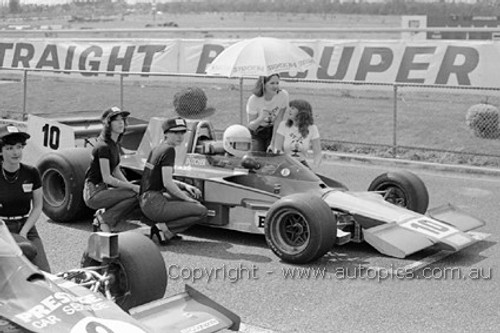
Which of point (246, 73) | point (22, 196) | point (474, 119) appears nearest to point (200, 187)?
point (246, 73)

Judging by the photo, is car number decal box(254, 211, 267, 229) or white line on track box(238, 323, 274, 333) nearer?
white line on track box(238, 323, 274, 333)

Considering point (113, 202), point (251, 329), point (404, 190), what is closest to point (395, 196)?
point (404, 190)

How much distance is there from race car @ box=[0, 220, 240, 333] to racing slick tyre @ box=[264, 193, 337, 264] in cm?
211

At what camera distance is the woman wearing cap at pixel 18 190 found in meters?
6.27

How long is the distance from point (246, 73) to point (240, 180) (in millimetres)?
1741

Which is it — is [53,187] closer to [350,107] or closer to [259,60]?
[259,60]

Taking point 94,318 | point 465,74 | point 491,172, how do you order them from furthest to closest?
point 465,74
point 491,172
point 94,318

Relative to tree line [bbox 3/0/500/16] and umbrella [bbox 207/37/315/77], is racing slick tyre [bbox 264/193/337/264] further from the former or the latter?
tree line [bbox 3/0/500/16]

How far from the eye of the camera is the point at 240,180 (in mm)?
8898

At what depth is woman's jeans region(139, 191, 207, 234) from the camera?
8414 millimetres

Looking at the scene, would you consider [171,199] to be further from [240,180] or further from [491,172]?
[491,172]

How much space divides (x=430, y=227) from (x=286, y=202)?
148 cm

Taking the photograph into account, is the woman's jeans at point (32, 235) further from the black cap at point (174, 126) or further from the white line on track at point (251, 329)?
the black cap at point (174, 126)

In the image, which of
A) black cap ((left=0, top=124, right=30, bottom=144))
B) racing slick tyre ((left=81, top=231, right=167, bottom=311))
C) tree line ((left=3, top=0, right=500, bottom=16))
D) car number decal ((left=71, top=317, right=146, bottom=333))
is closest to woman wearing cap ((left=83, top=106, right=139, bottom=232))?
black cap ((left=0, top=124, right=30, bottom=144))
